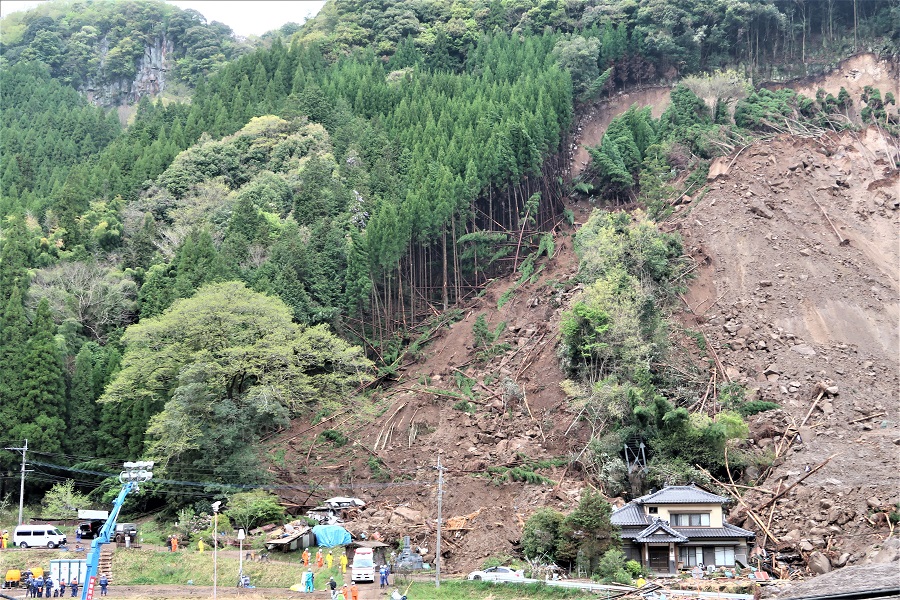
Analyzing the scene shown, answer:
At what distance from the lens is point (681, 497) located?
42594mm

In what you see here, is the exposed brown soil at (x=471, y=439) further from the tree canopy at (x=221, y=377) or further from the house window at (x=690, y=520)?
the house window at (x=690, y=520)

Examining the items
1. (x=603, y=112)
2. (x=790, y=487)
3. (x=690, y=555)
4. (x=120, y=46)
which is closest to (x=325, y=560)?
(x=690, y=555)

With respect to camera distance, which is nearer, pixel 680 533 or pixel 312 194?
pixel 680 533

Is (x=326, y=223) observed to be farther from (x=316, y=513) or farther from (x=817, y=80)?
(x=817, y=80)

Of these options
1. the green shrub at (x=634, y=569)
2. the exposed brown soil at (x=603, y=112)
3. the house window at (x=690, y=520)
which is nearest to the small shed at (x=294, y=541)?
the green shrub at (x=634, y=569)

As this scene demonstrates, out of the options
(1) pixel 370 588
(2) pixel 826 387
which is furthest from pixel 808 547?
(1) pixel 370 588

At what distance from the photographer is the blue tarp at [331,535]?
1686 inches

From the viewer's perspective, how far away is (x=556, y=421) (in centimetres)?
5100

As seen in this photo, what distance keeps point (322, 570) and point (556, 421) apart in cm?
1451

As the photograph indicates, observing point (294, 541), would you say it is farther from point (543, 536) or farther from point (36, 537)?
point (543, 536)

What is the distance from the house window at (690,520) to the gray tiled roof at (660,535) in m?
1.40

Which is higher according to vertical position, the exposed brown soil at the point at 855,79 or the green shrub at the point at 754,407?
the exposed brown soil at the point at 855,79

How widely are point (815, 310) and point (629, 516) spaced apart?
18.5 m

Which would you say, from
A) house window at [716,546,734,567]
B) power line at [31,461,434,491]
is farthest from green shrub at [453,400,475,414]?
house window at [716,546,734,567]
